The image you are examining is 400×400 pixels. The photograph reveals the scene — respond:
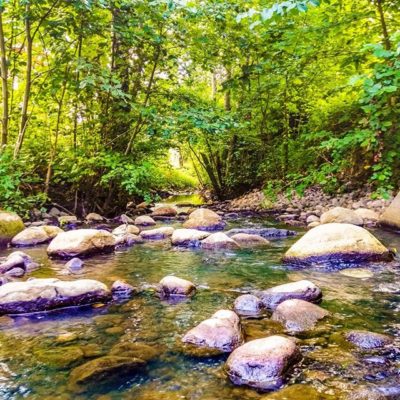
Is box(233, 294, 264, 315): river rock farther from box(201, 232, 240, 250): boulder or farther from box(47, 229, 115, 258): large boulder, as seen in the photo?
box(47, 229, 115, 258): large boulder

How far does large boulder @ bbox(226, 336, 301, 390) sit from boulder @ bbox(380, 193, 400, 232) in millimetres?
5105

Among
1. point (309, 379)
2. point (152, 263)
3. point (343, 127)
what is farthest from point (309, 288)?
point (343, 127)

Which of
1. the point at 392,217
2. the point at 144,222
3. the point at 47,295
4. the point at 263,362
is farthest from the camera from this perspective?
the point at 144,222

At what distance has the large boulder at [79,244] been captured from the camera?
17.2 feet

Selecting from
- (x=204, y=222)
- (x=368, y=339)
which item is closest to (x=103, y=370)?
(x=368, y=339)

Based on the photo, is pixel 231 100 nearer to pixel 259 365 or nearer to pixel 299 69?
pixel 299 69

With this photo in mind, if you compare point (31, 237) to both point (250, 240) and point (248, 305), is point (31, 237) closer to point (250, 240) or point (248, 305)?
point (250, 240)

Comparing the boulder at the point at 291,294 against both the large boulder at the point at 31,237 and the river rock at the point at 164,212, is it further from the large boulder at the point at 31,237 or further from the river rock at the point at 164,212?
the river rock at the point at 164,212

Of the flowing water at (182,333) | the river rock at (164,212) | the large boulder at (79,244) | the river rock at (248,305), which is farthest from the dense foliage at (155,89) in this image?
the river rock at (248,305)

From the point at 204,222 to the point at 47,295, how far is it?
4.65 meters

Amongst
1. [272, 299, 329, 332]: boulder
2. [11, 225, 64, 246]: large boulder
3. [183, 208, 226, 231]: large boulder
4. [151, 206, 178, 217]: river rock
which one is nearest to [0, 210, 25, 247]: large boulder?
[11, 225, 64, 246]: large boulder

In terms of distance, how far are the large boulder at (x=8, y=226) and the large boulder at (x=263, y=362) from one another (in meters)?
5.11

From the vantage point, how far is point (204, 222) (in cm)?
770

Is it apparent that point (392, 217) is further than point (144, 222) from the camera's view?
No
